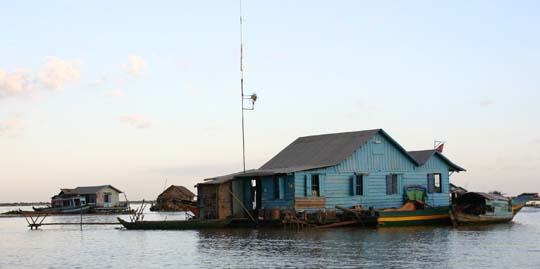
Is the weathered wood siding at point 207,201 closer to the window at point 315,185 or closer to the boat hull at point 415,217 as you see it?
the window at point 315,185

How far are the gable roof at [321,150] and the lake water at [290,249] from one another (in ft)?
20.2

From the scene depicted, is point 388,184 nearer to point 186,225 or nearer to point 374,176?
point 374,176

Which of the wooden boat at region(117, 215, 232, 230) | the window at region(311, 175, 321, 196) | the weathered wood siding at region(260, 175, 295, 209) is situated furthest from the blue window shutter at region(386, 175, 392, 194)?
the wooden boat at region(117, 215, 232, 230)

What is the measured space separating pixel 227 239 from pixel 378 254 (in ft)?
36.9

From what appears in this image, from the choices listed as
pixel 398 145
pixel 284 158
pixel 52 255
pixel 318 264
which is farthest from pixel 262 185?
pixel 318 264

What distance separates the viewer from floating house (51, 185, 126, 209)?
101500 millimetres

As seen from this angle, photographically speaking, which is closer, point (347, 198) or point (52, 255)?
point (52, 255)

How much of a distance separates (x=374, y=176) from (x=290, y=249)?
16267mm

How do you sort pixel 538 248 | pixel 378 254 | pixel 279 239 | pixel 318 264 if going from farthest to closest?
pixel 279 239
pixel 538 248
pixel 378 254
pixel 318 264

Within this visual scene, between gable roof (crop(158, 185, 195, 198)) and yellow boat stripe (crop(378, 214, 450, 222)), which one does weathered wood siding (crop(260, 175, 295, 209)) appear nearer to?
yellow boat stripe (crop(378, 214, 450, 222))

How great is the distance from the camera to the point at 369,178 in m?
47.0

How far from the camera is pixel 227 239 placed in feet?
126

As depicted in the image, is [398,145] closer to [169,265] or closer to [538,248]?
[538,248]

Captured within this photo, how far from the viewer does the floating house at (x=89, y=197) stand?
333 feet
